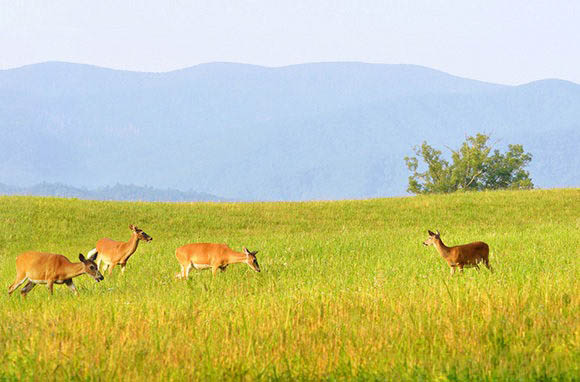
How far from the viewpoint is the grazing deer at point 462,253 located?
45.2ft

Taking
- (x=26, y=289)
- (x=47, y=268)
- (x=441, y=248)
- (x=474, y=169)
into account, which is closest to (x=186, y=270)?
(x=47, y=268)

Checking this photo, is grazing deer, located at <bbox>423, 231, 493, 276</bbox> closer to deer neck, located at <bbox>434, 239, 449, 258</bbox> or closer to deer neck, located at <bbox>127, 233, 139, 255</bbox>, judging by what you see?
deer neck, located at <bbox>434, 239, 449, 258</bbox>

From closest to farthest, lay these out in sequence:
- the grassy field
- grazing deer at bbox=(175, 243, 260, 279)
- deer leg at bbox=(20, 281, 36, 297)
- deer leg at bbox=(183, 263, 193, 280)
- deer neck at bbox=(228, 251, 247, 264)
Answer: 1. the grassy field
2. deer leg at bbox=(20, 281, 36, 297)
3. deer neck at bbox=(228, 251, 247, 264)
4. grazing deer at bbox=(175, 243, 260, 279)
5. deer leg at bbox=(183, 263, 193, 280)

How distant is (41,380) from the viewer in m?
6.91

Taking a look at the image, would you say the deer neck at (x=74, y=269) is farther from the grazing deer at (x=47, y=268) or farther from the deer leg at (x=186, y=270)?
the deer leg at (x=186, y=270)

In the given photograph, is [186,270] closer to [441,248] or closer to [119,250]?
[119,250]

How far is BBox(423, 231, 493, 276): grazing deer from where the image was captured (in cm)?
1377

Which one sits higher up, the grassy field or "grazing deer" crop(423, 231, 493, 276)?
"grazing deer" crop(423, 231, 493, 276)

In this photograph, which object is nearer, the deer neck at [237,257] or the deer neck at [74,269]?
the deer neck at [74,269]

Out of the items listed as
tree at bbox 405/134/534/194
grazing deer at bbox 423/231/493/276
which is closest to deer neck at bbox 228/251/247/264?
grazing deer at bbox 423/231/493/276

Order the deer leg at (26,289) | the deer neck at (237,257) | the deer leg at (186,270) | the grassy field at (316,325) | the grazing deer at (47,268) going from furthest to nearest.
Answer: the deer leg at (186,270)
the deer neck at (237,257)
the deer leg at (26,289)
the grazing deer at (47,268)
the grassy field at (316,325)

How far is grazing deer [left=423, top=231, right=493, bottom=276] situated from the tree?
241ft

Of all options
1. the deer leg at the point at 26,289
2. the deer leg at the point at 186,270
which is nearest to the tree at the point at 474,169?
the deer leg at the point at 186,270

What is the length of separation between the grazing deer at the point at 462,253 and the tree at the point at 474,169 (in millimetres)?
73520
